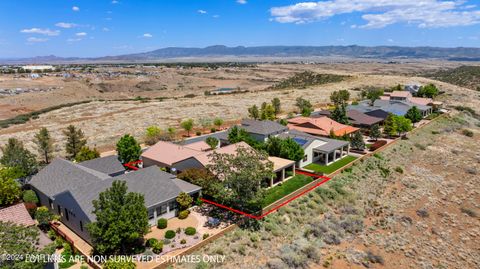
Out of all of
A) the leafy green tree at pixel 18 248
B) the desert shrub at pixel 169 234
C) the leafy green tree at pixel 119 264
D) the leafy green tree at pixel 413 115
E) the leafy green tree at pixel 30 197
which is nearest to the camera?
the leafy green tree at pixel 18 248

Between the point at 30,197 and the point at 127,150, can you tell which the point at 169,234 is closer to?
the point at 30,197

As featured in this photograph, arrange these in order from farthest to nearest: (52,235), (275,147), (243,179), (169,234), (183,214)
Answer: (275,147), (183,214), (243,179), (52,235), (169,234)

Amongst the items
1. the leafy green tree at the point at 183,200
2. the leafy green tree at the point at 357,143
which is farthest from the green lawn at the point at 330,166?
the leafy green tree at the point at 183,200

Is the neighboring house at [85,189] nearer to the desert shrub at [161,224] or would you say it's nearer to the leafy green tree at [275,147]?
the desert shrub at [161,224]

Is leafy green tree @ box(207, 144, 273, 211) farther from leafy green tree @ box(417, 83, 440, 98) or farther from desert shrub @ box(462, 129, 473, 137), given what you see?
leafy green tree @ box(417, 83, 440, 98)

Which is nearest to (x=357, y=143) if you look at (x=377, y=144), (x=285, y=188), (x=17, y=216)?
(x=377, y=144)

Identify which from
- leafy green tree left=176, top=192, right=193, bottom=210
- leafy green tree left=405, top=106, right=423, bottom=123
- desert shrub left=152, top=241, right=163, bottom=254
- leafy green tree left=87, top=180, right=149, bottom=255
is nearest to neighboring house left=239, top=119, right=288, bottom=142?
leafy green tree left=176, top=192, right=193, bottom=210
